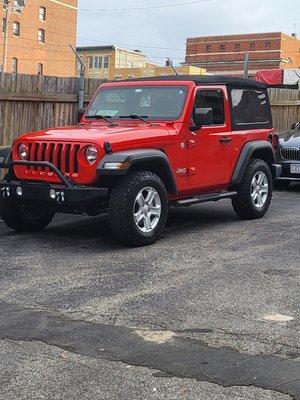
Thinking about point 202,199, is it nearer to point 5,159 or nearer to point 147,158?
point 147,158

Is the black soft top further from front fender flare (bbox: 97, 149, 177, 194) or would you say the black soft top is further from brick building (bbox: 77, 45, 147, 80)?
brick building (bbox: 77, 45, 147, 80)

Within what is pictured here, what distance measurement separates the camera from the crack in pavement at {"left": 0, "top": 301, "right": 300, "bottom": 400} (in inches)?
147

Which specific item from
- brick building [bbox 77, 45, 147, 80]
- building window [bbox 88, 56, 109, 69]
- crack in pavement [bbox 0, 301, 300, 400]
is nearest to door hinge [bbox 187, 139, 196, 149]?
crack in pavement [bbox 0, 301, 300, 400]

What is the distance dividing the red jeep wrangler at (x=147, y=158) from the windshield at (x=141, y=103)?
0.02 meters

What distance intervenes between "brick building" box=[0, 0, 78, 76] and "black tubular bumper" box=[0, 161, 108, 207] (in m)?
55.9

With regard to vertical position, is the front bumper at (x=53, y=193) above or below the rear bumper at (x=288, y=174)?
below

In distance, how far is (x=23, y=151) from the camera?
24.6ft

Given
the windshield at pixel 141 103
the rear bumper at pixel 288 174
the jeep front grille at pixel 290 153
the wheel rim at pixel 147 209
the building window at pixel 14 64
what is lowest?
the wheel rim at pixel 147 209

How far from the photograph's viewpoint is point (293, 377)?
3725 mm

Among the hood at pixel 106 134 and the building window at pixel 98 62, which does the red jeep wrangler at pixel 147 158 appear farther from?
the building window at pixel 98 62

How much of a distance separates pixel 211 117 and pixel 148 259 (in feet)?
7.93

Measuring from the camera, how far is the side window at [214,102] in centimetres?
823

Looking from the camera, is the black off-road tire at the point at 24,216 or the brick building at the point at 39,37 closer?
the black off-road tire at the point at 24,216

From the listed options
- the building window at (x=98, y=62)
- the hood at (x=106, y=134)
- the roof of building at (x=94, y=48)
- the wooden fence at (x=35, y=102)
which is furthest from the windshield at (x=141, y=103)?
the roof of building at (x=94, y=48)
